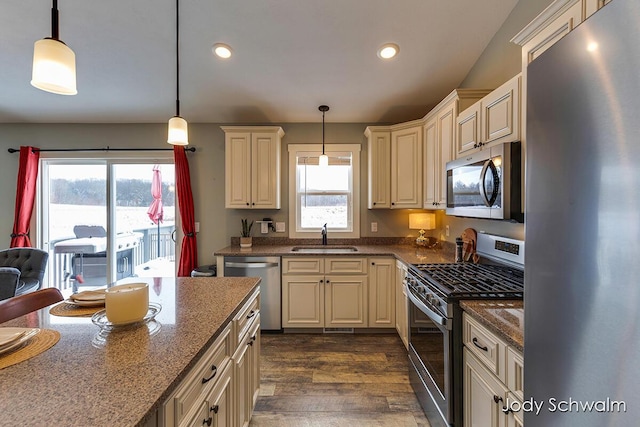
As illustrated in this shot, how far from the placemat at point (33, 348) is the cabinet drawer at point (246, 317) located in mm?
658

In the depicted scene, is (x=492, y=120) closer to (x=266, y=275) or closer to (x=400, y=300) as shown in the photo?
(x=400, y=300)

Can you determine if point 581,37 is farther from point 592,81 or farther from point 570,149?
point 570,149

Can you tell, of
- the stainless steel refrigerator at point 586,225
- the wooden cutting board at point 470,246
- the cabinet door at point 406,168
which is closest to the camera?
the stainless steel refrigerator at point 586,225

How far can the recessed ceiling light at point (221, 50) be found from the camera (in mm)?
2476

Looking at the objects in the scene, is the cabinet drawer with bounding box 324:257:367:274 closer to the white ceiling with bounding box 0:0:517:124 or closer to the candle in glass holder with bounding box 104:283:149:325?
the white ceiling with bounding box 0:0:517:124

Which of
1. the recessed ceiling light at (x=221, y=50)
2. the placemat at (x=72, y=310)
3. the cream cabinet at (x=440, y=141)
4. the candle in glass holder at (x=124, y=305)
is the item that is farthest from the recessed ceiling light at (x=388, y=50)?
the placemat at (x=72, y=310)

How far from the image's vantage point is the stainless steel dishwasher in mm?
3008

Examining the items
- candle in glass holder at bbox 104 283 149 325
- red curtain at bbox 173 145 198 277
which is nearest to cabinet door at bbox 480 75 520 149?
candle in glass holder at bbox 104 283 149 325

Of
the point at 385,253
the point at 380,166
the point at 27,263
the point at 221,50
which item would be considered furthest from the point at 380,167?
the point at 27,263

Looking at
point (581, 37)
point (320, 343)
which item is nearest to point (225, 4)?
point (581, 37)

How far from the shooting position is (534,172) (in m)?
0.77

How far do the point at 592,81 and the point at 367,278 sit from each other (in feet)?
8.62

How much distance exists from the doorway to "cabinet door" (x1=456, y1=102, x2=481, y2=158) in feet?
11.2
